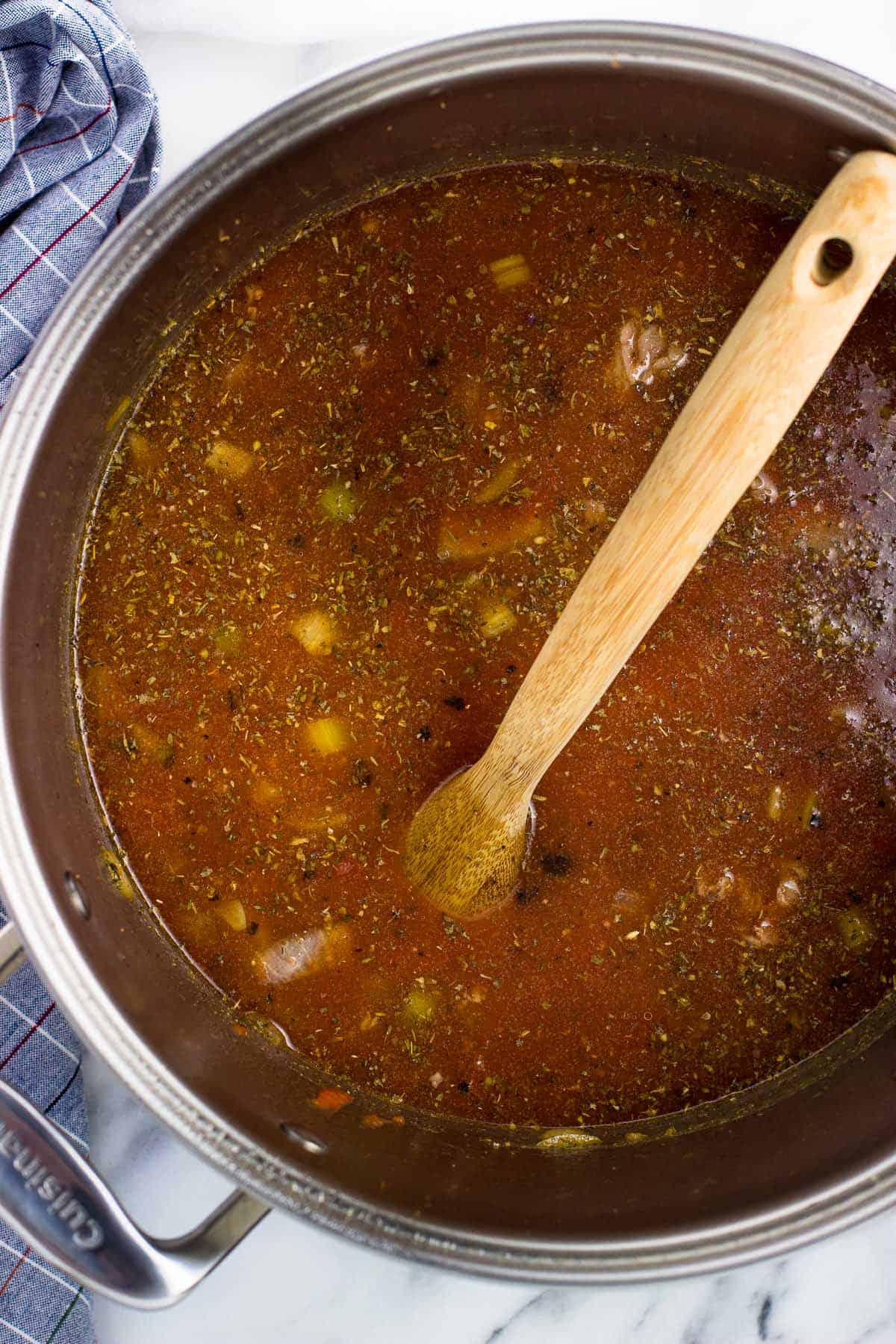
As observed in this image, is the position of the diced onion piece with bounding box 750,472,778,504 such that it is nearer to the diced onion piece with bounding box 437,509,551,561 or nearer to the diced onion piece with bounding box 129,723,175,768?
the diced onion piece with bounding box 437,509,551,561

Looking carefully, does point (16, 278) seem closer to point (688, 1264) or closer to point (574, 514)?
point (574, 514)

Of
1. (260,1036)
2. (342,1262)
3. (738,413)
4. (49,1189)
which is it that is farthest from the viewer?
(342,1262)

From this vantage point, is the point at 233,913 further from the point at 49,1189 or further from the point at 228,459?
the point at 228,459

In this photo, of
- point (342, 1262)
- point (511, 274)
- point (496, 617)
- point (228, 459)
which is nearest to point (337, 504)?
point (228, 459)

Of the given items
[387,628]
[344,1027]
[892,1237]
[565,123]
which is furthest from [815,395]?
[892,1237]

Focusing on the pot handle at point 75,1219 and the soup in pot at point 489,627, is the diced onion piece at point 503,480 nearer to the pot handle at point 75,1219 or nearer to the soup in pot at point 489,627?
the soup in pot at point 489,627

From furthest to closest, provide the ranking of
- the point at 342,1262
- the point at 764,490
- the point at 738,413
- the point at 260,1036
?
the point at 342,1262 → the point at 260,1036 → the point at 764,490 → the point at 738,413

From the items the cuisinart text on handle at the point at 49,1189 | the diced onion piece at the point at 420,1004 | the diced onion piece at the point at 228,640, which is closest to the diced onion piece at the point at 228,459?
the diced onion piece at the point at 228,640
